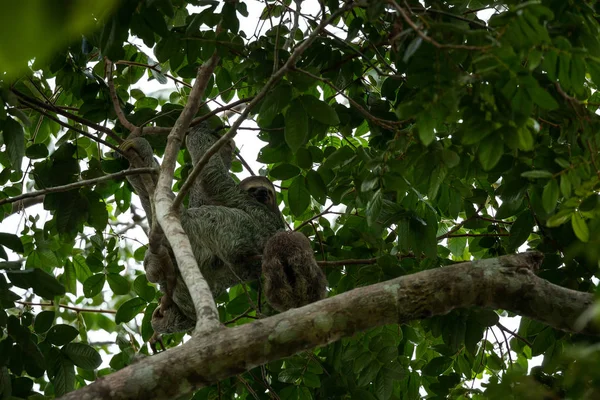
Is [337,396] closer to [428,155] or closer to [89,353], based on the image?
[89,353]

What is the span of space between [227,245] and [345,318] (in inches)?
106

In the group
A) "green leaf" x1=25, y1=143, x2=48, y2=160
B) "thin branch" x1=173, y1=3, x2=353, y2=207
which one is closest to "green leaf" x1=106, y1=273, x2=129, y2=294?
"green leaf" x1=25, y1=143, x2=48, y2=160

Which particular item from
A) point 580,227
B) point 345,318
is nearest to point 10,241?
point 345,318

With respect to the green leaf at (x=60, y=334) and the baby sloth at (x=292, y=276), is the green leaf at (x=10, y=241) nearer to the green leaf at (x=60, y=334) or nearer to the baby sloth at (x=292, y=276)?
the green leaf at (x=60, y=334)

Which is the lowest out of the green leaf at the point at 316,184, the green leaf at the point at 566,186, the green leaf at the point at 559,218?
the green leaf at the point at 559,218

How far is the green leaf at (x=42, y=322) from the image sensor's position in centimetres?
448

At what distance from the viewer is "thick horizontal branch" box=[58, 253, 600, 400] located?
9.96 feet

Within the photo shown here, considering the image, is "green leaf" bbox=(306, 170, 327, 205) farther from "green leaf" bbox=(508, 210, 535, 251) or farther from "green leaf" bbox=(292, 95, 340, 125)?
"green leaf" bbox=(508, 210, 535, 251)

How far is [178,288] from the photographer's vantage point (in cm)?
570

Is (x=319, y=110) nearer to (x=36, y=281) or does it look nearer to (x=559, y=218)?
(x=559, y=218)

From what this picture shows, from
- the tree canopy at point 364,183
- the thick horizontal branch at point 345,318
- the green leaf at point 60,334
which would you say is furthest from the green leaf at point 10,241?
the thick horizontal branch at point 345,318

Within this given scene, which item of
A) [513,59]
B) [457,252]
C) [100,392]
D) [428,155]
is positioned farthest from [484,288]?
[457,252]

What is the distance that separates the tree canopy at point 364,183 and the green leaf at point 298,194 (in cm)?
1

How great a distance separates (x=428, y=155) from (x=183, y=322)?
119 inches
